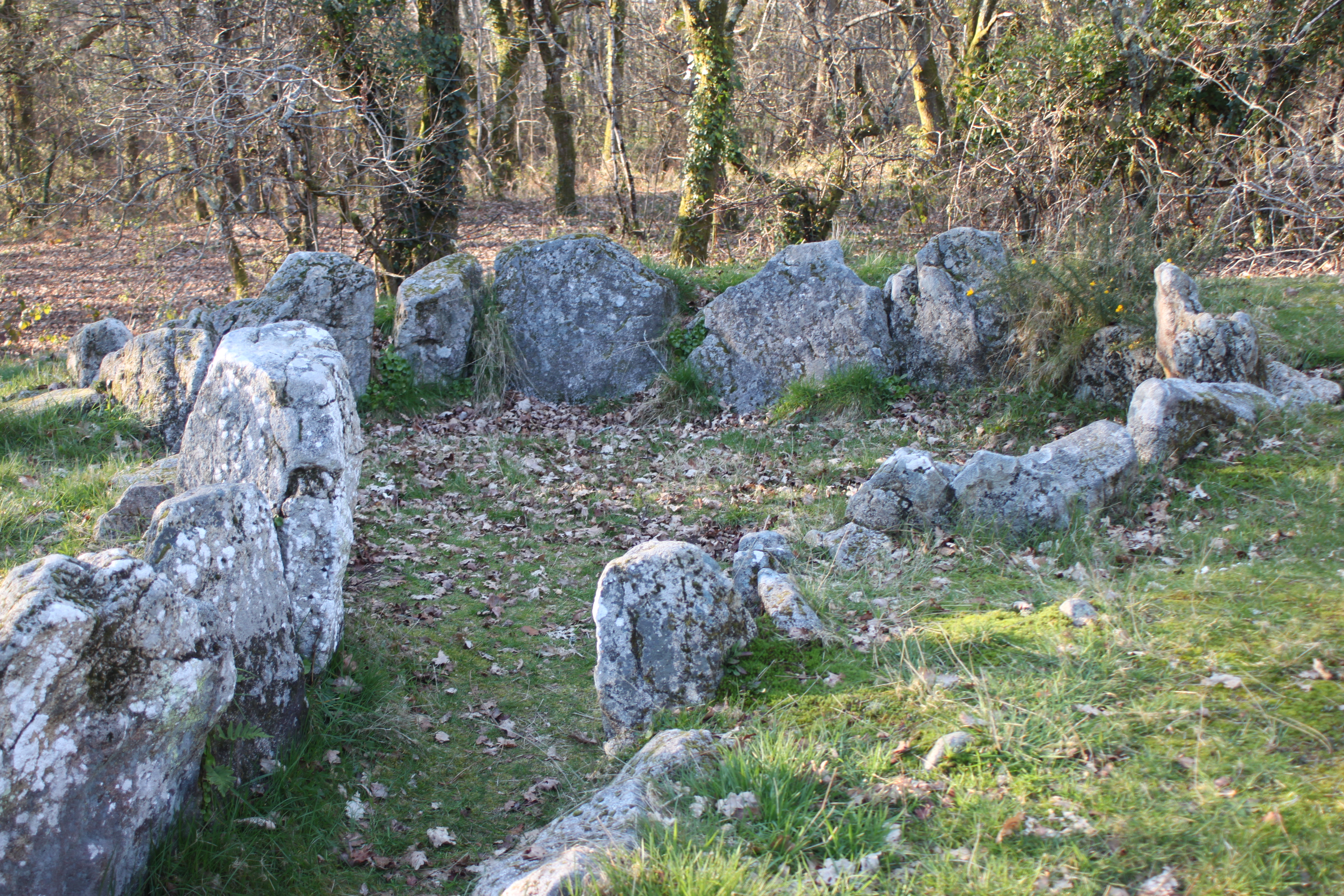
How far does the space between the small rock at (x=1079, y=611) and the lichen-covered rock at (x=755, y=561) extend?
1493 mm

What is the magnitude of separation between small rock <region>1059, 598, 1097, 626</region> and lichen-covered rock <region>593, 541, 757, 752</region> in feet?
5.16

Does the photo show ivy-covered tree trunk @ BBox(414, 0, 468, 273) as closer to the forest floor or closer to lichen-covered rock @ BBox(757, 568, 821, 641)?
the forest floor

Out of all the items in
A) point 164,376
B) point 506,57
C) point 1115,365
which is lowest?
point 1115,365

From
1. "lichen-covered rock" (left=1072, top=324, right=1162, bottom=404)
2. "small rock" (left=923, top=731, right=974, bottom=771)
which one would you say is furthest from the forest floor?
"lichen-covered rock" (left=1072, top=324, right=1162, bottom=404)

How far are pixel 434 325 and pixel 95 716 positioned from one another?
24.0 ft

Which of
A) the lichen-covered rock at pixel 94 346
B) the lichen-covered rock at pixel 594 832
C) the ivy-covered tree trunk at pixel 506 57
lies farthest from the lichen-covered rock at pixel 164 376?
the ivy-covered tree trunk at pixel 506 57

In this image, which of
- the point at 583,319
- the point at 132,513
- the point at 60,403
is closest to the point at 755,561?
the point at 132,513

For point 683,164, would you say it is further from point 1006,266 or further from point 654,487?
point 654,487

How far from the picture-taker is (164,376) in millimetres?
8680

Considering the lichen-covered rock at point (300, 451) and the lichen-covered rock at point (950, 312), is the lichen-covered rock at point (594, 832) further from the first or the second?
the lichen-covered rock at point (950, 312)

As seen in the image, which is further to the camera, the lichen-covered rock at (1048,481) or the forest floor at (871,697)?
the lichen-covered rock at (1048,481)

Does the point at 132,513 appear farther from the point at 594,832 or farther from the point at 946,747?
the point at 946,747

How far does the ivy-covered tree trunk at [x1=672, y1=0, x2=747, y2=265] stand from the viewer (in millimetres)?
13352

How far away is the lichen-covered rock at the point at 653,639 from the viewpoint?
13.4 feet
